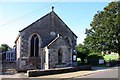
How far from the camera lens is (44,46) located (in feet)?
105

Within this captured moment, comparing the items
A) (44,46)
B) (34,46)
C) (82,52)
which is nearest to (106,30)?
(82,52)

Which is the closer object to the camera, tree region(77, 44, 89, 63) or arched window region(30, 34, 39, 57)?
arched window region(30, 34, 39, 57)

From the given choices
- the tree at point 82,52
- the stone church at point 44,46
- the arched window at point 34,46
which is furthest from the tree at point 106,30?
the arched window at point 34,46

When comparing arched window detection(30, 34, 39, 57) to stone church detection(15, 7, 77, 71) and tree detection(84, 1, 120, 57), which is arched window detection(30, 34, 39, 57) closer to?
stone church detection(15, 7, 77, 71)

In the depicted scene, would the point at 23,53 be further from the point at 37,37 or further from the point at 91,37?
the point at 91,37

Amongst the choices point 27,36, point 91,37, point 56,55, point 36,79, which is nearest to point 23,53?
point 27,36

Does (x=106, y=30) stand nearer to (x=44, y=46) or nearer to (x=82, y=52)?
(x=82, y=52)

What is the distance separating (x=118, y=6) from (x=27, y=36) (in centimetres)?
2325

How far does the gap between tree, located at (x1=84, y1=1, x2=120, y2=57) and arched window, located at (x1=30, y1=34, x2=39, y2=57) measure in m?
18.1

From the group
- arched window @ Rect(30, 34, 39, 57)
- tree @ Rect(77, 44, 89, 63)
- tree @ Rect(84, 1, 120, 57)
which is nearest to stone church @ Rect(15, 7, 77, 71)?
arched window @ Rect(30, 34, 39, 57)

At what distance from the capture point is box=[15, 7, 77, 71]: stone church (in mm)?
29859

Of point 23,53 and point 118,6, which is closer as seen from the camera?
point 23,53

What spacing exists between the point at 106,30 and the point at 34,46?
18.9 meters

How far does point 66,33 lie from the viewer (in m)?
34.5
